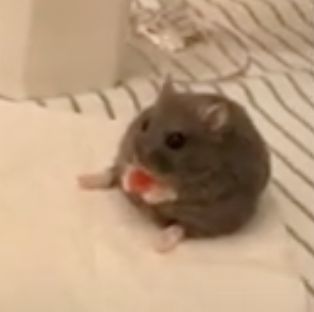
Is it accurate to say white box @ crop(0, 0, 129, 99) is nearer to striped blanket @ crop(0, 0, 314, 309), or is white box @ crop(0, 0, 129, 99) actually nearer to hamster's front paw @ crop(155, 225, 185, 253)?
striped blanket @ crop(0, 0, 314, 309)

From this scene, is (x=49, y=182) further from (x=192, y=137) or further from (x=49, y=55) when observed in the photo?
(x=49, y=55)

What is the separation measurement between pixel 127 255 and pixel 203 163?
82mm

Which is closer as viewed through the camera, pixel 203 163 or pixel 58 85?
pixel 203 163

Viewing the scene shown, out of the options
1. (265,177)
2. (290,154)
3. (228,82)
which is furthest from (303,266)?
(228,82)

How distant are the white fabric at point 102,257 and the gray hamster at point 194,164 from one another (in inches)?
0.6

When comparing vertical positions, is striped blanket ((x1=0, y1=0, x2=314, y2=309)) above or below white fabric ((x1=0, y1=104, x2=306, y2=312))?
below

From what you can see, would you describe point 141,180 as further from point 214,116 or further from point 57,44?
point 57,44

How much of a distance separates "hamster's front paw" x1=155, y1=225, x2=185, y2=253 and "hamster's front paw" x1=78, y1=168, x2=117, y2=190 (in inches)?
2.5

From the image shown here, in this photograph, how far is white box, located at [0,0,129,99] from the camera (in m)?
0.95

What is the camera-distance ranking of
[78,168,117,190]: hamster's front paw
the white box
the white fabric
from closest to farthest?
the white fabric, [78,168,117,190]: hamster's front paw, the white box

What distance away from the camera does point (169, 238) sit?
0.72m

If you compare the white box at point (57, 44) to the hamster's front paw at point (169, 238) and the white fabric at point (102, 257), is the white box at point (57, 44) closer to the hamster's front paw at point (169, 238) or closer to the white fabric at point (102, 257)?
the white fabric at point (102, 257)

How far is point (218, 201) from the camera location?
73 centimetres

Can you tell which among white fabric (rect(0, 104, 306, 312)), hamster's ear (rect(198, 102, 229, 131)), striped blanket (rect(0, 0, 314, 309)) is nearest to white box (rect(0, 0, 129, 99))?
striped blanket (rect(0, 0, 314, 309))
